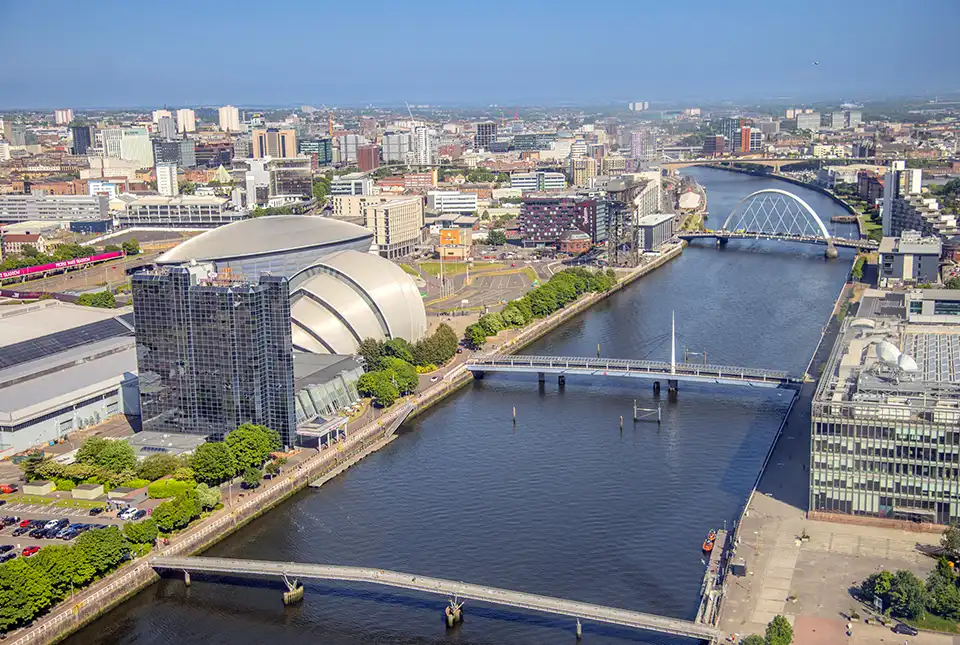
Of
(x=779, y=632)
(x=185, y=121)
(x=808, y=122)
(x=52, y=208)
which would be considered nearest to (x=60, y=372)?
(x=779, y=632)

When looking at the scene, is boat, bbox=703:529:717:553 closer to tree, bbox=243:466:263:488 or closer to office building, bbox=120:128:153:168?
tree, bbox=243:466:263:488

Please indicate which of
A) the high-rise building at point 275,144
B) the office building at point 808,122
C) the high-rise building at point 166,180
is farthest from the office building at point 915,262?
the office building at point 808,122

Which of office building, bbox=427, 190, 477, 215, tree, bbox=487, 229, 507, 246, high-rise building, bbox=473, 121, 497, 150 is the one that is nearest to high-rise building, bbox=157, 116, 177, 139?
high-rise building, bbox=473, 121, 497, 150

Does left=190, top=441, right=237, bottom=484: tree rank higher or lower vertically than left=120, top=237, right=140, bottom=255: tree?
lower

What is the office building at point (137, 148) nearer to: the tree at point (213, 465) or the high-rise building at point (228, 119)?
the high-rise building at point (228, 119)

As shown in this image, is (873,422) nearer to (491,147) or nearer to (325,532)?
(325,532)

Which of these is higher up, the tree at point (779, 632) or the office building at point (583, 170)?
the office building at point (583, 170)

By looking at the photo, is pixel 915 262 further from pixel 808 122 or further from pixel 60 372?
pixel 808 122
